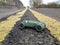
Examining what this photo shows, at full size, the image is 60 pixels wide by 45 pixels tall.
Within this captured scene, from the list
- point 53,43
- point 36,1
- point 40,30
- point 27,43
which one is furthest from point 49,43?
point 36,1

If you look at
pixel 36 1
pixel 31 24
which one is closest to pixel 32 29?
pixel 31 24

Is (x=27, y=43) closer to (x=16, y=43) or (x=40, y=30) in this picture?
(x=16, y=43)

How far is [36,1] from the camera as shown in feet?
398

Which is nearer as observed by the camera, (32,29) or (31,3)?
(32,29)

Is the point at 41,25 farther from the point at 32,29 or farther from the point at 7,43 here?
the point at 7,43

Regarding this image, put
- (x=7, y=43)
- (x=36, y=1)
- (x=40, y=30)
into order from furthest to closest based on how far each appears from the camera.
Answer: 1. (x=36, y=1)
2. (x=40, y=30)
3. (x=7, y=43)

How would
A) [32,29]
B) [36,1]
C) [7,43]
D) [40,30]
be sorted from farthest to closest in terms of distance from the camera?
[36,1] → [32,29] → [40,30] → [7,43]

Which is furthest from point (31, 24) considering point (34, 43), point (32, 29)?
point (34, 43)

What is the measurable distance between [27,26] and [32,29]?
398 mm

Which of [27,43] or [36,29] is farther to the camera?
[36,29]

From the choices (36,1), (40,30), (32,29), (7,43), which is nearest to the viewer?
(7,43)

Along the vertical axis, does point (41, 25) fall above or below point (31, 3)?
above

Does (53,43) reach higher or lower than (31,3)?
higher

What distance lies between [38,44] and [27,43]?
40cm
